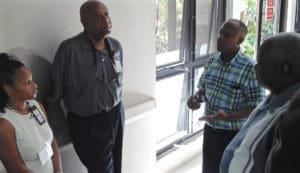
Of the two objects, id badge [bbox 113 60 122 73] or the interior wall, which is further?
id badge [bbox 113 60 122 73]

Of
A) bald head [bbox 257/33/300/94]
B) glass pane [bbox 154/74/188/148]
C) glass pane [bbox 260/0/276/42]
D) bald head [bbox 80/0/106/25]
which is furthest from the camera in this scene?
glass pane [bbox 260/0/276/42]

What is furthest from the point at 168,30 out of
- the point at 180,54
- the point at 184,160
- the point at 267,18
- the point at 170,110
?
the point at 267,18

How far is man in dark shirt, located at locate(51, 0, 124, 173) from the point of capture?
86.1 inches

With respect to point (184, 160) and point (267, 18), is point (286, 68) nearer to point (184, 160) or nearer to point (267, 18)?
point (184, 160)

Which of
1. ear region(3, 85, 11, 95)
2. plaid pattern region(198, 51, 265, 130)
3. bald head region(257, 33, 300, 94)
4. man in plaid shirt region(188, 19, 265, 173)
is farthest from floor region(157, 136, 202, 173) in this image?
bald head region(257, 33, 300, 94)

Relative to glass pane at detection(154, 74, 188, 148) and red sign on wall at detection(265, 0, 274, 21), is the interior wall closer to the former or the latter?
glass pane at detection(154, 74, 188, 148)

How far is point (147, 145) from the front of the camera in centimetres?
322

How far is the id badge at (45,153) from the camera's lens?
5.77ft

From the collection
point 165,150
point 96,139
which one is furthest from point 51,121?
point 165,150

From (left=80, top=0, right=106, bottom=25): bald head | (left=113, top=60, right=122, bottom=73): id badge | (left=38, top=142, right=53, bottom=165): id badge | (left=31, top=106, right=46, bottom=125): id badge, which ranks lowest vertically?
(left=38, top=142, right=53, bottom=165): id badge

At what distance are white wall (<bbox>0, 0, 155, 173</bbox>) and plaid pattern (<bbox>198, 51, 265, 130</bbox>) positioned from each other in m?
0.73

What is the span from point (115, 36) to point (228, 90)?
91 centimetres

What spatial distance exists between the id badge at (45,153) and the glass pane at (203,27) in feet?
7.70

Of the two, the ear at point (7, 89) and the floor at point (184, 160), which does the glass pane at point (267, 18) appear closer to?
the floor at point (184, 160)
